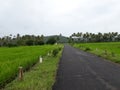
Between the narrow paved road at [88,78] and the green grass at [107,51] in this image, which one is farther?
the green grass at [107,51]

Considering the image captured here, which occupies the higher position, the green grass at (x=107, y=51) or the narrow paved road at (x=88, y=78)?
the narrow paved road at (x=88, y=78)

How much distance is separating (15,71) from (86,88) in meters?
6.00

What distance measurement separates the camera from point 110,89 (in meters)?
10.4

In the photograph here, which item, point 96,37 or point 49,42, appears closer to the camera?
point 49,42

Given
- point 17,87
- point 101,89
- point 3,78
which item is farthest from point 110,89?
point 3,78

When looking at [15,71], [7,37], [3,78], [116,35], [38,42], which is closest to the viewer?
[3,78]

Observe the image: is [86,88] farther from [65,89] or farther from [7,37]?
[7,37]

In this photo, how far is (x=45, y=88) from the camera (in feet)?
35.7

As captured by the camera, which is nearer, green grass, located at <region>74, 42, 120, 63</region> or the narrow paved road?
the narrow paved road

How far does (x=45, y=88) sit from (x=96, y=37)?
176 meters

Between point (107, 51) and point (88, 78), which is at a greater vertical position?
point (88, 78)

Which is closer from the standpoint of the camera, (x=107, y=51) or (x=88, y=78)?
(x=88, y=78)

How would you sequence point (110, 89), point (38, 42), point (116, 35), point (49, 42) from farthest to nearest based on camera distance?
point (116, 35), point (49, 42), point (38, 42), point (110, 89)

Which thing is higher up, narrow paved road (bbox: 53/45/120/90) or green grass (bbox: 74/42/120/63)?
narrow paved road (bbox: 53/45/120/90)
